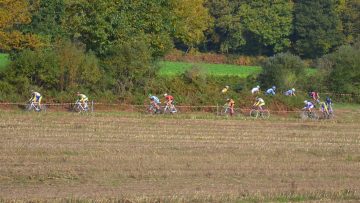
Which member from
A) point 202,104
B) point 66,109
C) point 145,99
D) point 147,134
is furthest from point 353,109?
point 147,134

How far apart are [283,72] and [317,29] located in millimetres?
33776

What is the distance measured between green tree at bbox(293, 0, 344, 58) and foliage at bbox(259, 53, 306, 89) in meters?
30.5

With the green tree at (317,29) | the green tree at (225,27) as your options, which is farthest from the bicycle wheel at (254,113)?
the green tree at (225,27)

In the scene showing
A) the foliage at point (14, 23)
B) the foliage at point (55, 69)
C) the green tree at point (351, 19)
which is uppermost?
the green tree at point (351, 19)

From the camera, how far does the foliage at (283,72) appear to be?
50384 mm

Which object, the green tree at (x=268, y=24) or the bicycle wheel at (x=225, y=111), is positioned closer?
the bicycle wheel at (x=225, y=111)

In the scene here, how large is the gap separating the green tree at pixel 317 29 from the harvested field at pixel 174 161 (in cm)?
5000

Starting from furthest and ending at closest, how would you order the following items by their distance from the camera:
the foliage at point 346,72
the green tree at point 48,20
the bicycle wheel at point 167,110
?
the foliage at point 346,72
the green tree at point 48,20
the bicycle wheel at point 167,110

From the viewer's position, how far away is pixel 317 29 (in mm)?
82562

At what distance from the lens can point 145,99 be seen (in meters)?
43.7

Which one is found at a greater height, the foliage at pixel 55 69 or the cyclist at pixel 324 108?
the foliage at pixel 55 69

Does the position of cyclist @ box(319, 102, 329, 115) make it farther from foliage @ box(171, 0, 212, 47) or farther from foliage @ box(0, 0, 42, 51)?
foliage @ box(171, 0, 212, 47)

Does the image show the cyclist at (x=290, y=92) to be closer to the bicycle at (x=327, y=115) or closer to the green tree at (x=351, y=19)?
the bicycle at (x=327, y=115)

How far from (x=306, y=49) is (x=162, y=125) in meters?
53.4
